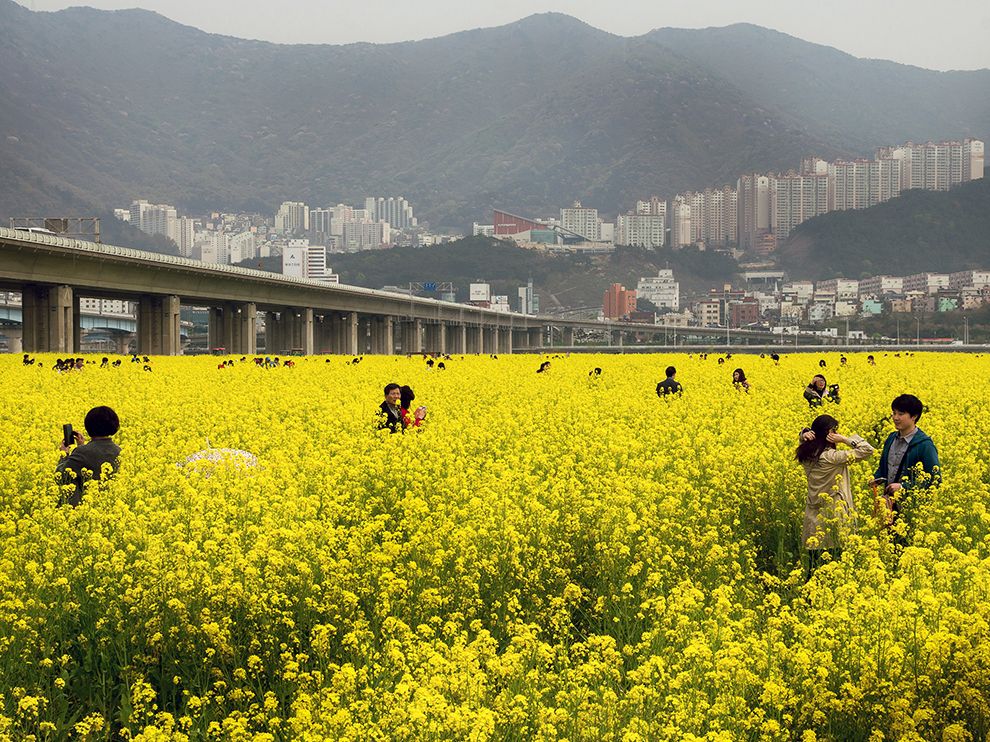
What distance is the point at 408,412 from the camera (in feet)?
49.8

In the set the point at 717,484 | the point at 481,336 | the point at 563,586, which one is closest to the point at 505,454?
the point at 717,484

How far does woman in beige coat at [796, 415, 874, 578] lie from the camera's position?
31.9ft

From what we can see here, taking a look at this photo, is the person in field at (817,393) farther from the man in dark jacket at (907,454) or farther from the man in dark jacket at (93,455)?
the man in dark jacket at (93,455)

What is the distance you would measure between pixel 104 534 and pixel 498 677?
14.6 feet

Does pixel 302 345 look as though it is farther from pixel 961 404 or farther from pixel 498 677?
pixel 498 677

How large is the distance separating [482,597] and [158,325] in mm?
70888

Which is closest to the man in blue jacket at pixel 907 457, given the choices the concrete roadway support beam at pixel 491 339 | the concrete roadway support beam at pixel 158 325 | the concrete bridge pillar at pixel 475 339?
the concrete roadway support beam at pixel 158 325

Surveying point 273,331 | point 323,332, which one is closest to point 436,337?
point 323,332

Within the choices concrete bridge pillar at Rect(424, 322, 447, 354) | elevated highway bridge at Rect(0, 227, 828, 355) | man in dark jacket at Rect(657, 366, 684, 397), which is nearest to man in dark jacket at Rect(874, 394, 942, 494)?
man in dark jacket at Rect(657, 366, 684, 397)

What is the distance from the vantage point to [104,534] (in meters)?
9.32

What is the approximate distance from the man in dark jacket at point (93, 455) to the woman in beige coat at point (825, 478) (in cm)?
659

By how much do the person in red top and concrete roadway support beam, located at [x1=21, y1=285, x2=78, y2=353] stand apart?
53871 mm

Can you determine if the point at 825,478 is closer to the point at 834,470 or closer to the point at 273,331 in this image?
the point at 834,470

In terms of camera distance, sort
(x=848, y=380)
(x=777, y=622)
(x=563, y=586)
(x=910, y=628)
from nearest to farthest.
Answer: (x=910, y=628) → (x=777, y=622) → (x=563, y=586) → (x=848, y=380)
